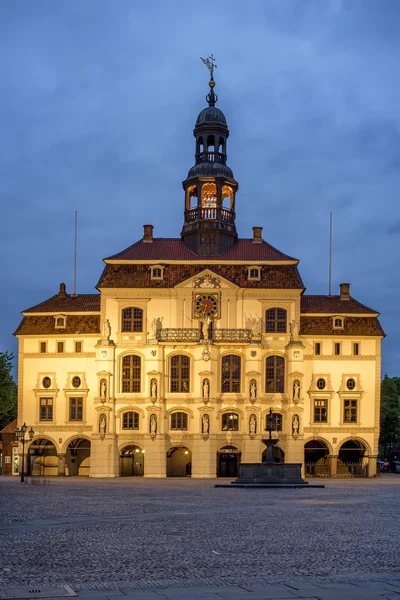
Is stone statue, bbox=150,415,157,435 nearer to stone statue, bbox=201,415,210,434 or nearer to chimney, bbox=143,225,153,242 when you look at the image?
stone statue, bbox=201,415,210,434

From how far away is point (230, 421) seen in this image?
74438 mm

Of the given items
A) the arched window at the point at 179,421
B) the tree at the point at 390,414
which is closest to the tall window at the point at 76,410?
the arched window at the point at 179,421

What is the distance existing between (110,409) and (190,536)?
52255 millimetres

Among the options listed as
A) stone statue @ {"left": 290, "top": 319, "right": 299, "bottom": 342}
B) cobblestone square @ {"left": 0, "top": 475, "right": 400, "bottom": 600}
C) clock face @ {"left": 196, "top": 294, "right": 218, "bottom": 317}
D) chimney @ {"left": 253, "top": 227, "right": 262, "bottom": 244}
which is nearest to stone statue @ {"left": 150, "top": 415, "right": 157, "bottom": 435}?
clock face @ {"left": 196, "top": 294, "right": 218, "bottom": 317}

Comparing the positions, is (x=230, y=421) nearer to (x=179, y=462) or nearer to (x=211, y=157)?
(x=179, y=462)

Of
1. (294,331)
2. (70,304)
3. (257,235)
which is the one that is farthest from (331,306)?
(70,304)

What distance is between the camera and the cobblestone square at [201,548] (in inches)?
577

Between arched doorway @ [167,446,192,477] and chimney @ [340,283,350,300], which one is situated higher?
chimney @ [340,283,350,300]

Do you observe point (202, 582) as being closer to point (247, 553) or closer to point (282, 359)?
point (247, 553)

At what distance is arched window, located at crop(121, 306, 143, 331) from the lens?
247 feet

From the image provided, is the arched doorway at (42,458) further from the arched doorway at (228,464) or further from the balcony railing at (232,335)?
the balcony railing at (232,335)

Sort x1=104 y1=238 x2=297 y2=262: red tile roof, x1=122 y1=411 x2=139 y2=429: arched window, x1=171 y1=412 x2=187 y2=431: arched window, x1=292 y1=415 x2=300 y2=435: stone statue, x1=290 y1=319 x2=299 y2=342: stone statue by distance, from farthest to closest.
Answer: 1. x1=104 y1=238 x2=297 y2=262: red tile roof
2. x1=122 y1=411 x2=139 y2=429: arched window
3. x1=290 y1=319 x2=299 y2=342: stone statue
4. x1=171 y1=412 x2=187 y2=431: arched window
5. x1=292 y1=415 x2=300 y2=435: stone statue

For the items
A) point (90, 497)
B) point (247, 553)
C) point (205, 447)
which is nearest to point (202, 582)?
point (247, 553)

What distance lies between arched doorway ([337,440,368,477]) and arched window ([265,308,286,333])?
1114 centimetres
